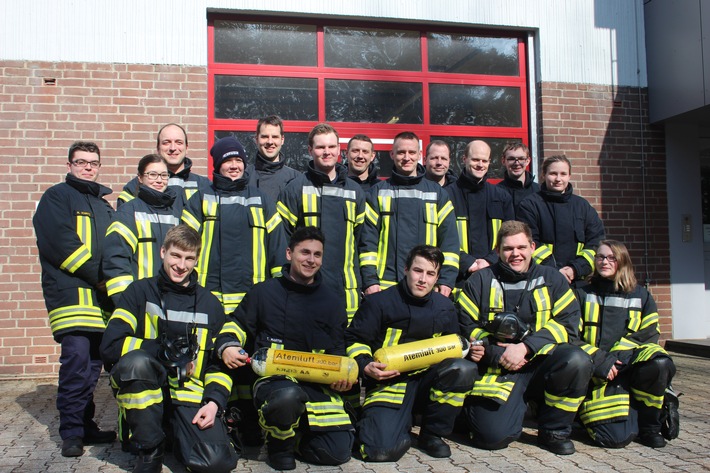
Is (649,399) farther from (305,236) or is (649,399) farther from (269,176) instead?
(269,176)

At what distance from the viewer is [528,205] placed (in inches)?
228

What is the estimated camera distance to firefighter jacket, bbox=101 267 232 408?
13.4 ft

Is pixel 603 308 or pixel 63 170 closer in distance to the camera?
pixel 603 308

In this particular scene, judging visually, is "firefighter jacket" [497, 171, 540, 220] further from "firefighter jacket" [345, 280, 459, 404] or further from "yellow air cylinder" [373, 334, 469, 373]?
"yellow air cylinder" [373, 334, 469, 373]

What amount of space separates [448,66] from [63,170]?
4.70 metres

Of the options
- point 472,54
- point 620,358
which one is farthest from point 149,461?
point 472,54

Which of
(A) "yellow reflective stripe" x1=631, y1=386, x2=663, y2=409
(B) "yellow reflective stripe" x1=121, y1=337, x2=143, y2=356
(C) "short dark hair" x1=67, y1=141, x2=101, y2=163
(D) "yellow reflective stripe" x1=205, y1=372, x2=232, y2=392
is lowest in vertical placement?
(A) "yellow reflective stripe" x1=631, y1=386, x2=663, y2=409

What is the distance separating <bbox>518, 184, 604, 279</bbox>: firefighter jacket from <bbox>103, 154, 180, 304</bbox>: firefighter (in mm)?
2924

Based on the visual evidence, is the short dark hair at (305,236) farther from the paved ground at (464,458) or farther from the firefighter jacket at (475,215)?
the firefighter jacket at (475,215)

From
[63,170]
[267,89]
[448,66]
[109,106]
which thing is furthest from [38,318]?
[448,66]

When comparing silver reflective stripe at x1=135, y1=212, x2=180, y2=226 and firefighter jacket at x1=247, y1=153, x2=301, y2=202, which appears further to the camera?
firefighter jacket at x1=247, y1=153, x2=301, y2=202

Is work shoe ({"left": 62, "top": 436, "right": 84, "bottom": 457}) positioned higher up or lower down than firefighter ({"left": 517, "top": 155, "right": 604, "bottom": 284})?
lower down

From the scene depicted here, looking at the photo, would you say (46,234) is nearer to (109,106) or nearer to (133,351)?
(133,351)

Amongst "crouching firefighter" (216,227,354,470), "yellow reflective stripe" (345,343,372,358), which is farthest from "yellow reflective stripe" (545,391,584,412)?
"crouching firefighter" (216,227,354,470)
